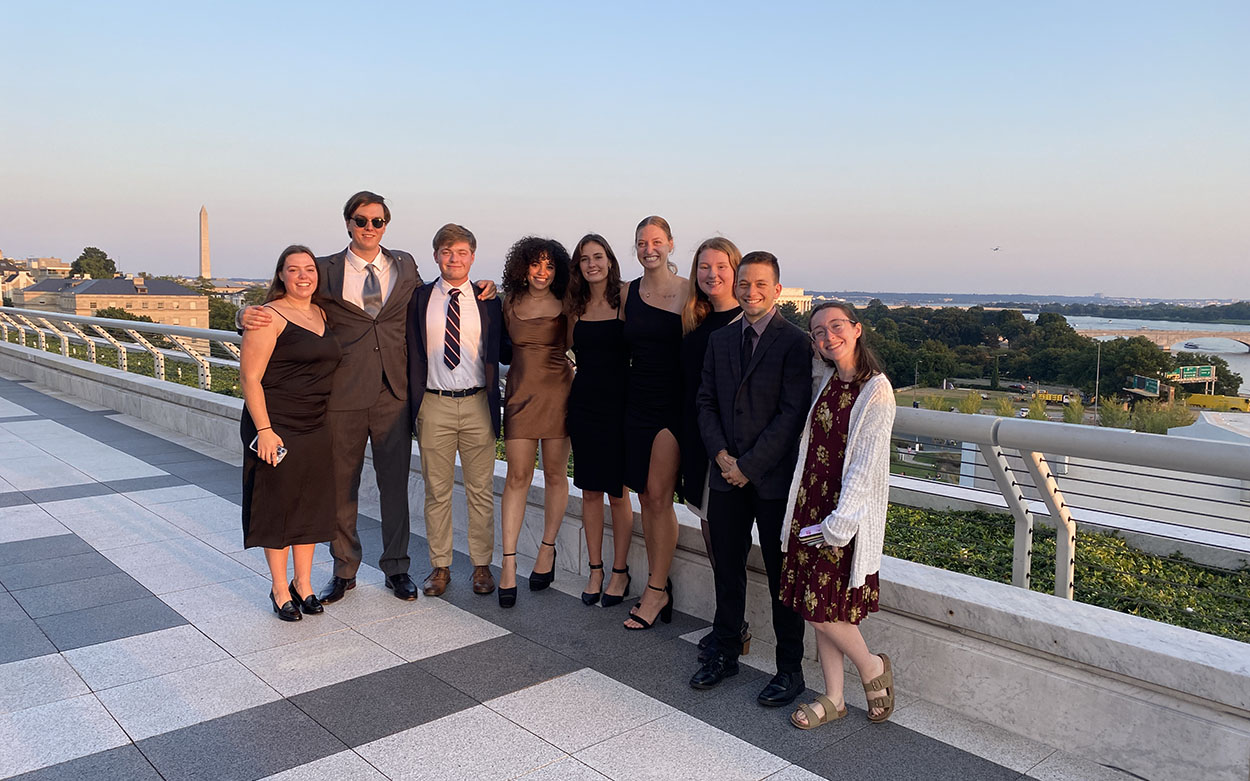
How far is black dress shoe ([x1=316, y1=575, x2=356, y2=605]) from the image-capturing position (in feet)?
14.5

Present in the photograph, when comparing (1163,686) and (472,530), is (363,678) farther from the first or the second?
(1163,686)

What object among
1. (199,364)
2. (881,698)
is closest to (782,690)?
(881,698)

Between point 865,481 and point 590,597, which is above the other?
point 865,481

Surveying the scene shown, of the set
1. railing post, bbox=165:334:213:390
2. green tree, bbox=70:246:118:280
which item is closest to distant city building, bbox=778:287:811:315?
railing post, bbox=165:334:213:390

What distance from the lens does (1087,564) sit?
365 centimetres

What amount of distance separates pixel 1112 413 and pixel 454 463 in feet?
18.3

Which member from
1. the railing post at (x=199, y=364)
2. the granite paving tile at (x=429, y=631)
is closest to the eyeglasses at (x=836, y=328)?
the granite paving tile at (x=429, y=631)

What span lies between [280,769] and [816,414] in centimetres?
220

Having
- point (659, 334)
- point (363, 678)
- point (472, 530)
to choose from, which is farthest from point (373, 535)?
point (659, 334)

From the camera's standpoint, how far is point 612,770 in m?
2.79

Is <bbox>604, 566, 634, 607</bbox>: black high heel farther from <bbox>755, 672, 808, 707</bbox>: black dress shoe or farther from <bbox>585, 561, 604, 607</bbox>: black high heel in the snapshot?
<bbox>755, 672, 808, 707</bbox>: black dress shoe

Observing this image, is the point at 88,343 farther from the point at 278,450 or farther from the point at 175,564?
the point at 278,450

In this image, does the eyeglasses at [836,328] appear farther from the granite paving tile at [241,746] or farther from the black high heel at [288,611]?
the black high heel at [288,611]

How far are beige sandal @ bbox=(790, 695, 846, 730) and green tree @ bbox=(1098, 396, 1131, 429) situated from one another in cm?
435
